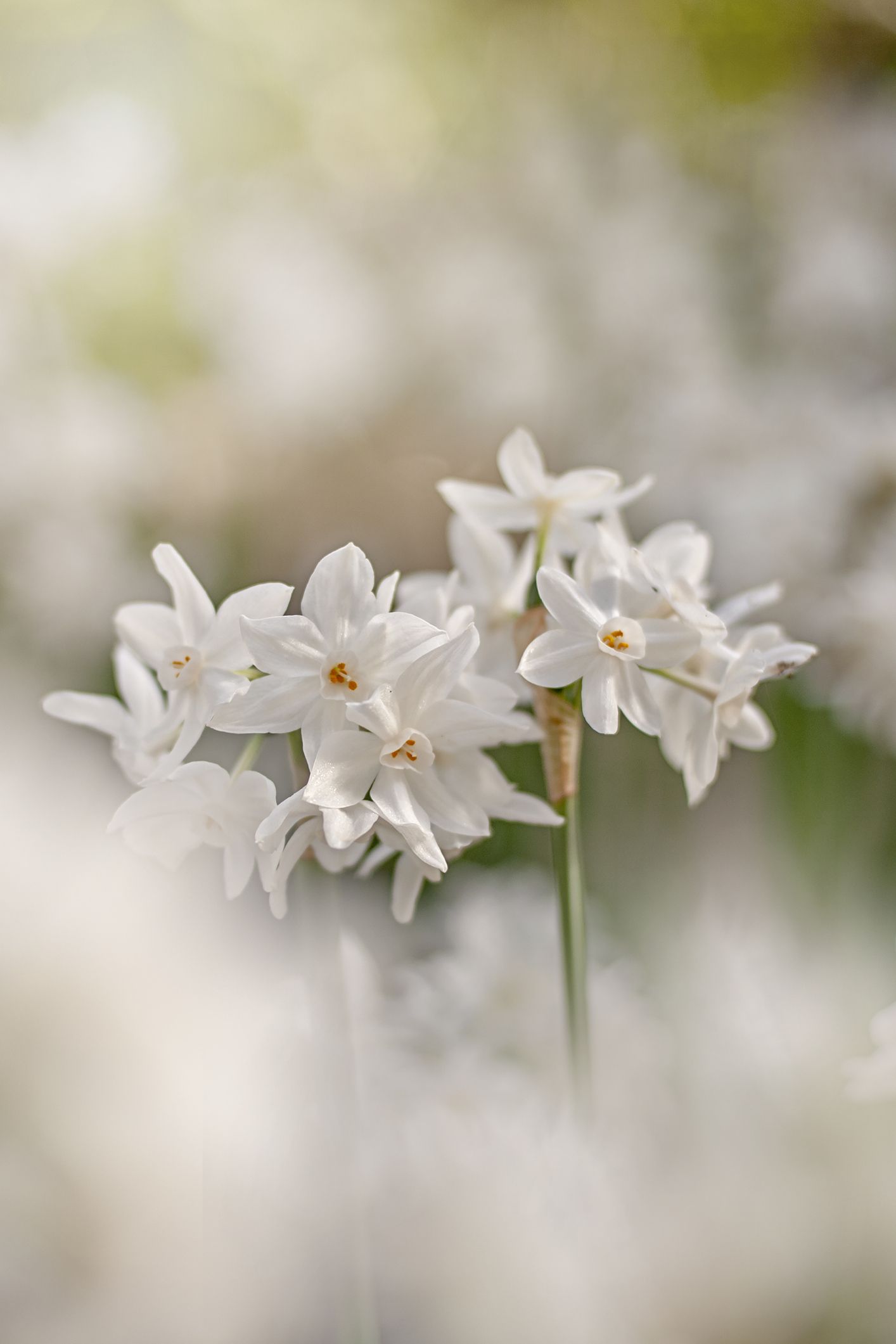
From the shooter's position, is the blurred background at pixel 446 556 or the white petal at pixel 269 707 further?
the blurred background at pixel 446 556

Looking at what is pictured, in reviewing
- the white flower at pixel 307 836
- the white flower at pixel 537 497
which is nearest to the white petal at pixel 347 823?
the white flower at pixel 307 836

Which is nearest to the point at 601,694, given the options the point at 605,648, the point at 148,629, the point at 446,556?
the point at 605,648

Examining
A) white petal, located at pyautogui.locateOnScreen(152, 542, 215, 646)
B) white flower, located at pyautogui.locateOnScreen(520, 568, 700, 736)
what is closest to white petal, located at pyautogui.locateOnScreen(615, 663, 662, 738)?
white flower, located at pyautogui.locateOnScreen(520, 568, 700, 736)

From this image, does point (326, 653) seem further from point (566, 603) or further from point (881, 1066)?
point (881, 1066)

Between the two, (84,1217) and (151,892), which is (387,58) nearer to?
(151,892)

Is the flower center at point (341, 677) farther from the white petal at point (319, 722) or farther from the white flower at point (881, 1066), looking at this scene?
the white flower at point (881, 1066)

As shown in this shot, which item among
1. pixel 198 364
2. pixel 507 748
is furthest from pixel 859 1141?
pixel 198 364

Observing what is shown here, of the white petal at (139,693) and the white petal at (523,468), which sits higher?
the white petal at (523,468)
